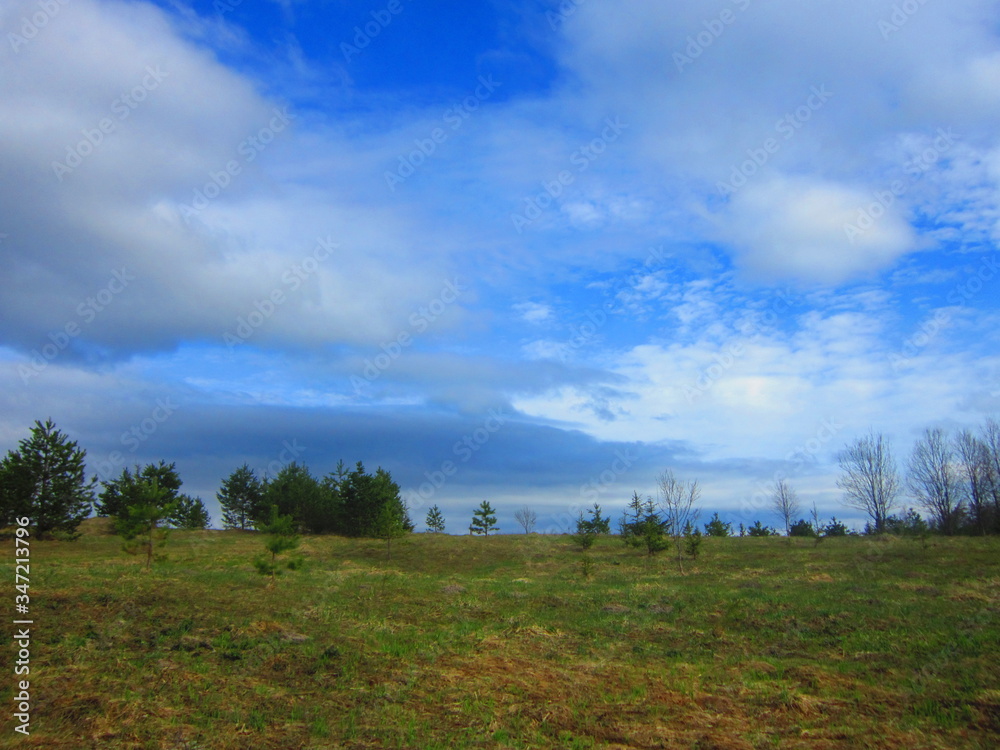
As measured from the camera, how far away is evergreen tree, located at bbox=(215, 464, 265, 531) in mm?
64125

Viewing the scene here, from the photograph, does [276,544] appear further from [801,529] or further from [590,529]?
[801,529]

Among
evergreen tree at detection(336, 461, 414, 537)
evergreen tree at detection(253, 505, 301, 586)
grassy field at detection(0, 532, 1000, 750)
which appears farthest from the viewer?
evergreen tree at detection(336, 461, 414, 537)

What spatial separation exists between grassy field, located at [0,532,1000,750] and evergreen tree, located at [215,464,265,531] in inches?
1792

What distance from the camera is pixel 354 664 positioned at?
12.1m

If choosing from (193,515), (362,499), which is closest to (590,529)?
(362,499)

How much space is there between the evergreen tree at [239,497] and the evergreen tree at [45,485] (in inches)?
985

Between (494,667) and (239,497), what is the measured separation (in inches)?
2356

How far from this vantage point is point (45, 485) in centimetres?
3797

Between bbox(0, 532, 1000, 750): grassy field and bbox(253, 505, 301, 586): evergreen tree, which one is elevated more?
bbox(253, 505, 301, 586): evergreen tree

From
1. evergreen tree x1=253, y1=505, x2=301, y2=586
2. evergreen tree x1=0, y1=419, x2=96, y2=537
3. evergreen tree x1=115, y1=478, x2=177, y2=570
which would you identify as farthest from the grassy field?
evergreen tree x1=0, y1=419, x2=96, y2=537

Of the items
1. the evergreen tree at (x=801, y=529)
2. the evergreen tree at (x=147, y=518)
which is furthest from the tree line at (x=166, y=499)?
the evergreen tree at (x=801, y=529)

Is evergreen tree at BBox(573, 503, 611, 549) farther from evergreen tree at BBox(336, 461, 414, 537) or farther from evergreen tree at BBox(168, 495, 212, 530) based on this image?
evergreen tree at BBox(168, 495, 212, 530)

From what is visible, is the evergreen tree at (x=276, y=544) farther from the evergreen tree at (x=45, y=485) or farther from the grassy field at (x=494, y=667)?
the evergreen tree at (x=45, y=485)

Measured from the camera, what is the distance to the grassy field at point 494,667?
28.4ft
